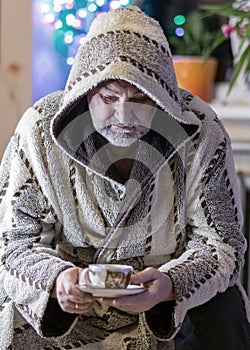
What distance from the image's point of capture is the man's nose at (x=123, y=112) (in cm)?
157

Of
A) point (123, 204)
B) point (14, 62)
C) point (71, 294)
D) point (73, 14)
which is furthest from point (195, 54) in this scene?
point (71, 294)

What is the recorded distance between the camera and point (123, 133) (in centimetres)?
159

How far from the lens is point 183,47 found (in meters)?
3.20

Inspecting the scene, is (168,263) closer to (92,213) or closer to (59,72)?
(92,213)

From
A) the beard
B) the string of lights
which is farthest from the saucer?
the string of lights

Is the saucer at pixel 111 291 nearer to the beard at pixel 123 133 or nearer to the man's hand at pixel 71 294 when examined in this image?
the man's hand at pixel 71 294

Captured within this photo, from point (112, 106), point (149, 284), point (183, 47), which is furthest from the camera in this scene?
point (183, 47)

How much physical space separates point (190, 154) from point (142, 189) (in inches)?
5.1

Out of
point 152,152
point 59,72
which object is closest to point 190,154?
point 152,152

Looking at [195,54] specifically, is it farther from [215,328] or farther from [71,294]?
[71,294]

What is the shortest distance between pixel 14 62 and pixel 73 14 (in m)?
0.37

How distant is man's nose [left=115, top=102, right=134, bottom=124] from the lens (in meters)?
1.57

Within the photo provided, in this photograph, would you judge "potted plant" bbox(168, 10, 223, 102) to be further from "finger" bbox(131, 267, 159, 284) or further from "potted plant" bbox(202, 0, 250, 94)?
"finger" bbox(131, 267, 159, 284)

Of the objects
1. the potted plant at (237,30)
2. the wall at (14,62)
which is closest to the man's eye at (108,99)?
the potted plant at (237,30)
